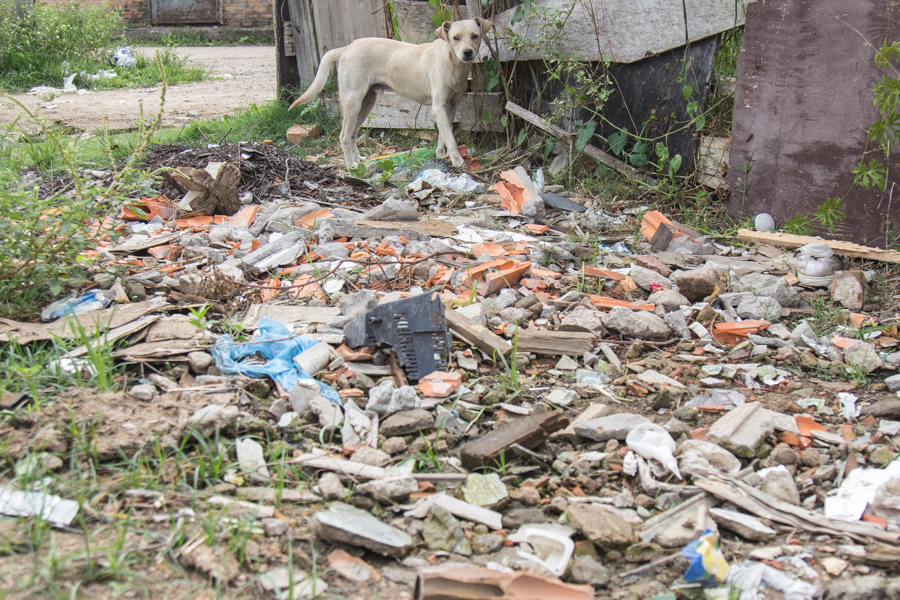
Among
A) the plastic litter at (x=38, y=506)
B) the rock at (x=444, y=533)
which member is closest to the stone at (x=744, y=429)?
the rock at (x=444, y=533)

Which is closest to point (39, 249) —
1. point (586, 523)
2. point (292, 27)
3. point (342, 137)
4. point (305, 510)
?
point (305, 510)

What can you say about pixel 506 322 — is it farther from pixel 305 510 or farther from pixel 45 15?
pixel 45 15

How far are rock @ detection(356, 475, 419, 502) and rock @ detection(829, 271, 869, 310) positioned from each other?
2645 mm

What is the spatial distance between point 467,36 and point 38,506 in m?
5.20

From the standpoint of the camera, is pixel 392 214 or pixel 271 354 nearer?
pixel 271 354

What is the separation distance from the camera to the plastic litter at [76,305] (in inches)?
113

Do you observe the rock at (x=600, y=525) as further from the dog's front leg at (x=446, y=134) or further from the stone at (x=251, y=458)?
the dog's front leg at (x=446, y=134)

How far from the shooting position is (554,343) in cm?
288

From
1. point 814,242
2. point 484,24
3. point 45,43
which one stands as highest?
point 45,43

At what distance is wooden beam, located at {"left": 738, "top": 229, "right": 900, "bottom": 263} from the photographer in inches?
139

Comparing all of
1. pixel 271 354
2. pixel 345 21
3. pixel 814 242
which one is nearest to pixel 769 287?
pixel 814 242

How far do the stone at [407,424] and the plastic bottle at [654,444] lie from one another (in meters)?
0.70

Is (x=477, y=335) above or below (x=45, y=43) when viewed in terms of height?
below

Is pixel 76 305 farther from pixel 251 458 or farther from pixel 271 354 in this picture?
pixel 251 458
